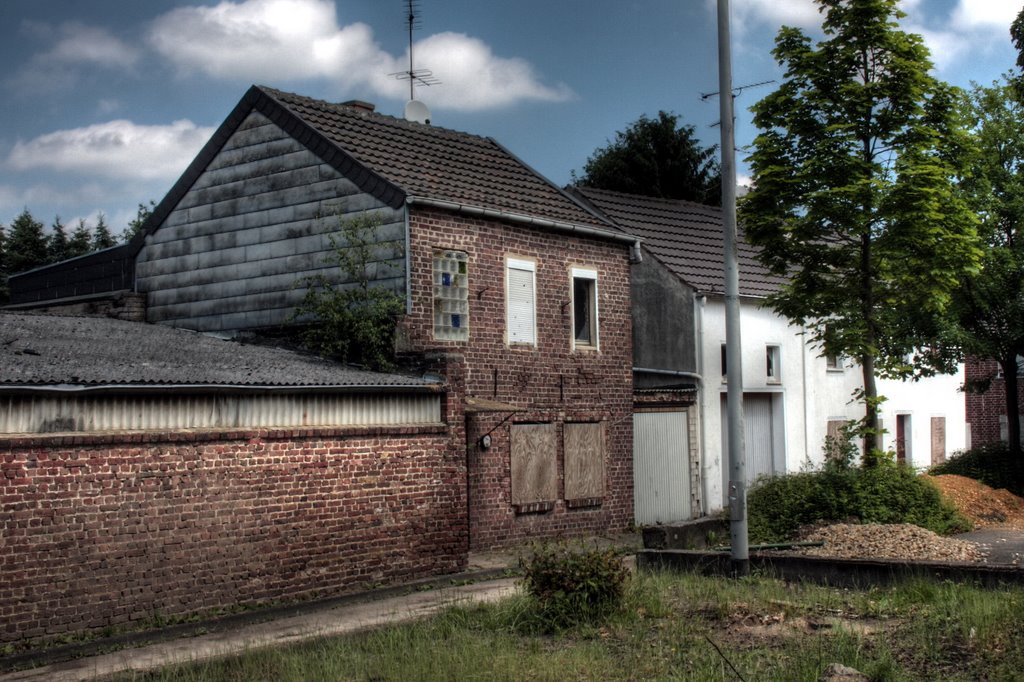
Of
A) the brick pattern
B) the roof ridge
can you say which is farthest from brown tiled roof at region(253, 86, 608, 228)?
the brick pattern

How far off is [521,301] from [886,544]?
7.82 m

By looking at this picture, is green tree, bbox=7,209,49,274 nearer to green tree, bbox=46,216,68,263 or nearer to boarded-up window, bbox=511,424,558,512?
green tree, bbox=46,216,68,263

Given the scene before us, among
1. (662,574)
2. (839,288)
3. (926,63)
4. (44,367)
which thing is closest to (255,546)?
(44,367)

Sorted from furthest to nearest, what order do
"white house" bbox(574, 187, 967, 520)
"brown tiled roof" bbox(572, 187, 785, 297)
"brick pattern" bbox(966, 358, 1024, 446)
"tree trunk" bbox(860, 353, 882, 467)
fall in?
"brick pattern" bbox(966, 358, 1024, 446) < "brown tiled roof" bbox(572, 187, 785, 297) < "white house" bbox(574, 187, 967, 520) < "tree trunk" bbox(860, 353, 882, 467)

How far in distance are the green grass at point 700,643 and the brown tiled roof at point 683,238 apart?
13934 mm

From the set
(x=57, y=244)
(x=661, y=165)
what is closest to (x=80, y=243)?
(x=57, y=244)

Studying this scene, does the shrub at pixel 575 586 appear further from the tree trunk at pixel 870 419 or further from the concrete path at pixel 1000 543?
the tree trunk at pixel 870 419

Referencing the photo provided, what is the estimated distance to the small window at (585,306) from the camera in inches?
901

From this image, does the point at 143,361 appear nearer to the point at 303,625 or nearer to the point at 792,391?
the point at 303,625

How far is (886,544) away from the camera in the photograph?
710 inches

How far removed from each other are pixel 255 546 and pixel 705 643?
670 centimetres

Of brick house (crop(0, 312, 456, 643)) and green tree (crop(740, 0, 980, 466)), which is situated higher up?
green tree (crop(740, 0, 980, 466))

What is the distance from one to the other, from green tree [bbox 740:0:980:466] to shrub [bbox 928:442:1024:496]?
690 centimetres

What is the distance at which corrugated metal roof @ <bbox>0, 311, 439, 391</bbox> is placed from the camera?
13500mm
